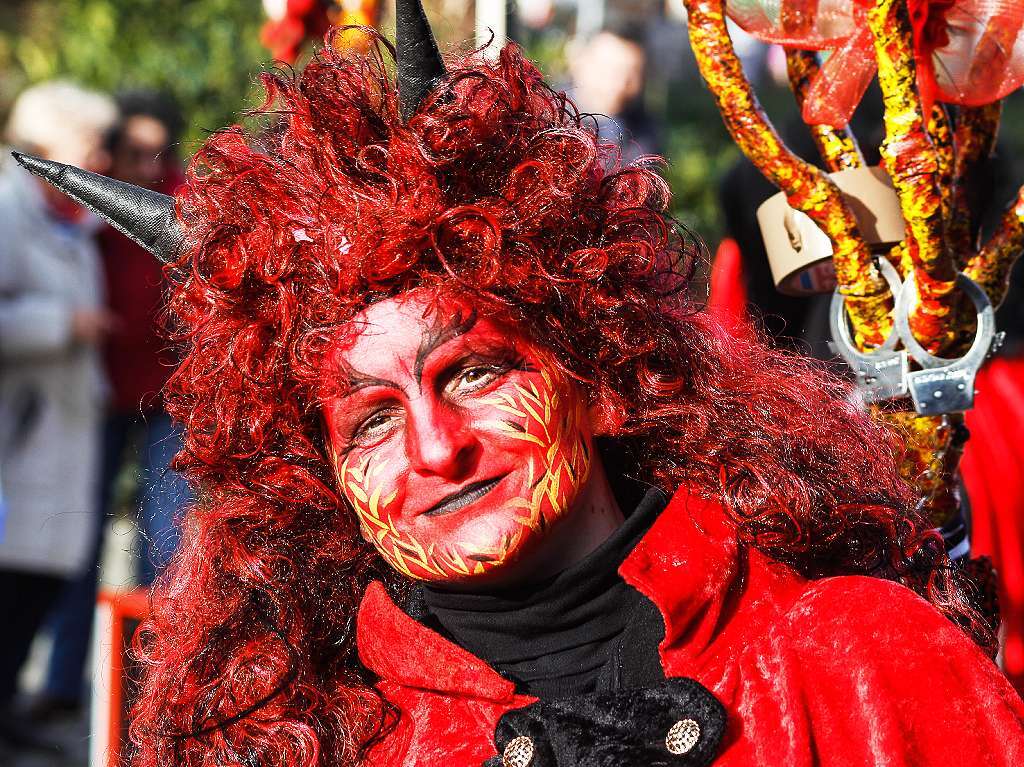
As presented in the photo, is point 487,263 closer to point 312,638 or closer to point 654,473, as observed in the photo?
point 654,473

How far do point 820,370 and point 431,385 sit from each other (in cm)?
73

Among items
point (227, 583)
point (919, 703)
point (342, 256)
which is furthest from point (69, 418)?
point (919, 703)

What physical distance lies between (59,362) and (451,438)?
3.11m

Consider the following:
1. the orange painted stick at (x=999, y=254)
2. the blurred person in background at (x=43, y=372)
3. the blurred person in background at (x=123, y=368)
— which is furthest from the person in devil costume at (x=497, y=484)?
the blurred person in background at (x=123, y=368)

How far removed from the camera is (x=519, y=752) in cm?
190

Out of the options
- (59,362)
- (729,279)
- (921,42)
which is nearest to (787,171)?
(921,42)

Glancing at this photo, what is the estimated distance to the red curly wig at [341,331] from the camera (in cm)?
201

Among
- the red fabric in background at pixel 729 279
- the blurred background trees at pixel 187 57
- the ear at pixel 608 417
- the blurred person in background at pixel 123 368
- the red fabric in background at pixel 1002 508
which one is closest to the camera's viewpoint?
the ear at pixel 608 417

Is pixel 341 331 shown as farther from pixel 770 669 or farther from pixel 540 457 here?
pixel 770 669

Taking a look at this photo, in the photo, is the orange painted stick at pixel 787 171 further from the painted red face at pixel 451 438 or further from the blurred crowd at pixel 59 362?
the blurred crowd at pixel 59 362

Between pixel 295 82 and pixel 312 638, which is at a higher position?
pixel 295 82

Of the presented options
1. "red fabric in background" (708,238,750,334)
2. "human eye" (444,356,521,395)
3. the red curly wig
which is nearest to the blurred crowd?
"red fabric in background" (708,238,750,334)

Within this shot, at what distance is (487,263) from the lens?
1958mm

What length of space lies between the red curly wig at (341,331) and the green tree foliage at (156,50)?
5941 mm
